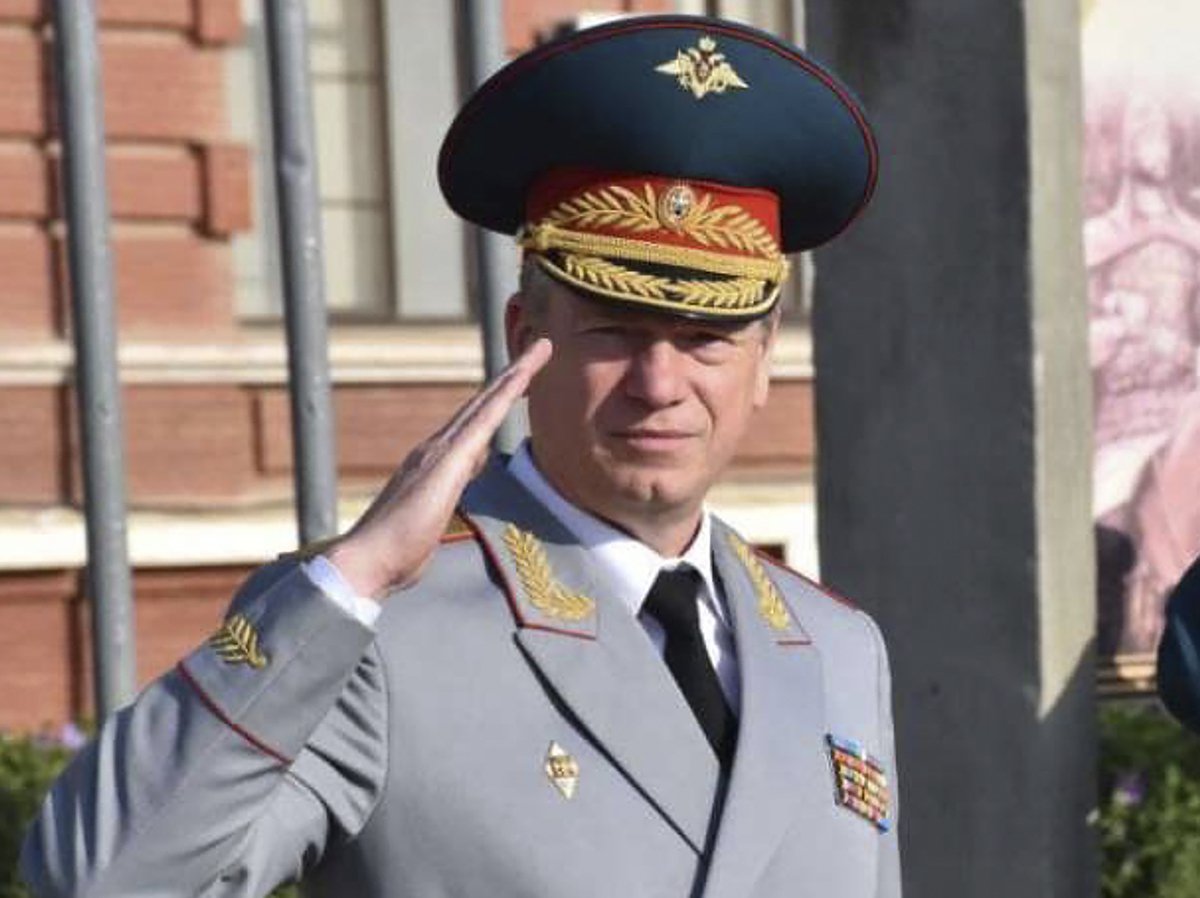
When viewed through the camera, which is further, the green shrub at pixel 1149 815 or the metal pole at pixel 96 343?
Answer: the green shrub at pixel 1149 815

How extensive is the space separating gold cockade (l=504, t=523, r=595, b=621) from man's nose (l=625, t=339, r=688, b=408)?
0.72ft

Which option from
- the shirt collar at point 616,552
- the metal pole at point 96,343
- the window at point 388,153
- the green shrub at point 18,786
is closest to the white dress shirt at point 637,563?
the shirt collar at point 616,552

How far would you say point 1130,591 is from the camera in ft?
23.0

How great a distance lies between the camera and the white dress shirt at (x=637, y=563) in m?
3.37

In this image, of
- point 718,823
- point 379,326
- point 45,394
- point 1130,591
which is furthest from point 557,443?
point 379,326

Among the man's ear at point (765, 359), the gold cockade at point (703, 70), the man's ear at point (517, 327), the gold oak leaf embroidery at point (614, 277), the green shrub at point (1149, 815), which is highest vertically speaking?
the gold cockade at point (703, 70)

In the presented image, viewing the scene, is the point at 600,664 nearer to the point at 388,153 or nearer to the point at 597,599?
the point at 597,599

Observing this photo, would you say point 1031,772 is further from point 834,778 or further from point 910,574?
point 834,778

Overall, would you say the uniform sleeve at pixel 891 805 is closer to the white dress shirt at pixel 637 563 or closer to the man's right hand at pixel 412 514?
the white dress shirt at pixel 637 563

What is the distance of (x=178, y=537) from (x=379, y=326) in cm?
125

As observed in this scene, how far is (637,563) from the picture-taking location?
3373mm

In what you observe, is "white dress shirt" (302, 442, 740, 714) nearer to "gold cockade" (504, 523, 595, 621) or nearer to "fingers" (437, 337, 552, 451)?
"gold cockade" (504, 523, 595, 621)

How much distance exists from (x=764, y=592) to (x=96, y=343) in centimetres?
258

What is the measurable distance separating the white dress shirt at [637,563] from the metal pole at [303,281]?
225 centimetres
